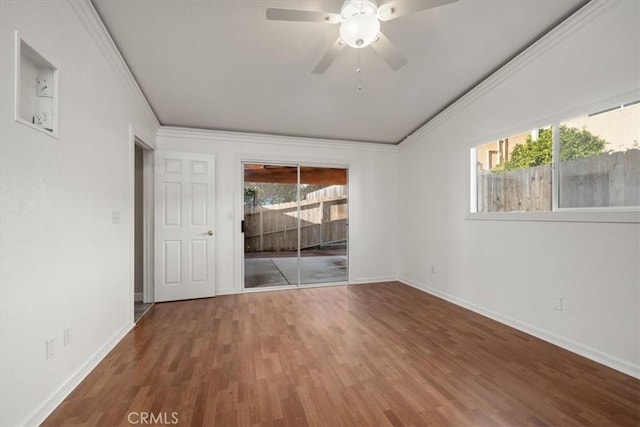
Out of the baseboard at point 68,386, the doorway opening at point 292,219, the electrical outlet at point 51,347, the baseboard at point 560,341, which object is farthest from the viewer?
the doorway opening at point 292,219

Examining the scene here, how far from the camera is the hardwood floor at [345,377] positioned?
1650mm

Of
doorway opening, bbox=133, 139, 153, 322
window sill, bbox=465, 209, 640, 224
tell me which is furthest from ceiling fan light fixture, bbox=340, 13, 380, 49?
doorway opening, bbox=133, 139, 153, 322

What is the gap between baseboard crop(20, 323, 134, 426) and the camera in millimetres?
1565

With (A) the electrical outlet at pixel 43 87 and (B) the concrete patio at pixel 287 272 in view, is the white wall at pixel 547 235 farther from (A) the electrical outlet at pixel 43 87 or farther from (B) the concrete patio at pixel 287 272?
(A) the electrical outlet at pixel 43 87

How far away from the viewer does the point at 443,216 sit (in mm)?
4000

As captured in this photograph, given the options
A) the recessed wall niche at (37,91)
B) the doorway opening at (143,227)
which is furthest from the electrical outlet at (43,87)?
the doorway opening at (143,227)

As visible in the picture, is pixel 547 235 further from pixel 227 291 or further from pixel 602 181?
pixel 227 291

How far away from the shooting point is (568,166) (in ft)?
8.38

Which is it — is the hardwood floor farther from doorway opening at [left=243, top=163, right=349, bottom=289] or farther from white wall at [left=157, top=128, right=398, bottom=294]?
doorway opening at [left=243, top=163, right=349, bottom=289]

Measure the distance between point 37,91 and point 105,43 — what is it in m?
0.91

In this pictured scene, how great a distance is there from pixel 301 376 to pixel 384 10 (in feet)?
8.63

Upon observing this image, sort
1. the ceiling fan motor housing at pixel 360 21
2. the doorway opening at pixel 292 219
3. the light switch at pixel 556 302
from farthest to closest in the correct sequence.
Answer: the doorway opening at pixel 292 219
the light switch at pixel 556 302
the ceiling fan motor housing at pixel 360 21

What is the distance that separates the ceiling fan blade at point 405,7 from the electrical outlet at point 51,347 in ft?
9.68

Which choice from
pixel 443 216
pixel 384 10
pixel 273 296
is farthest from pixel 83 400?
pixel 443 216
